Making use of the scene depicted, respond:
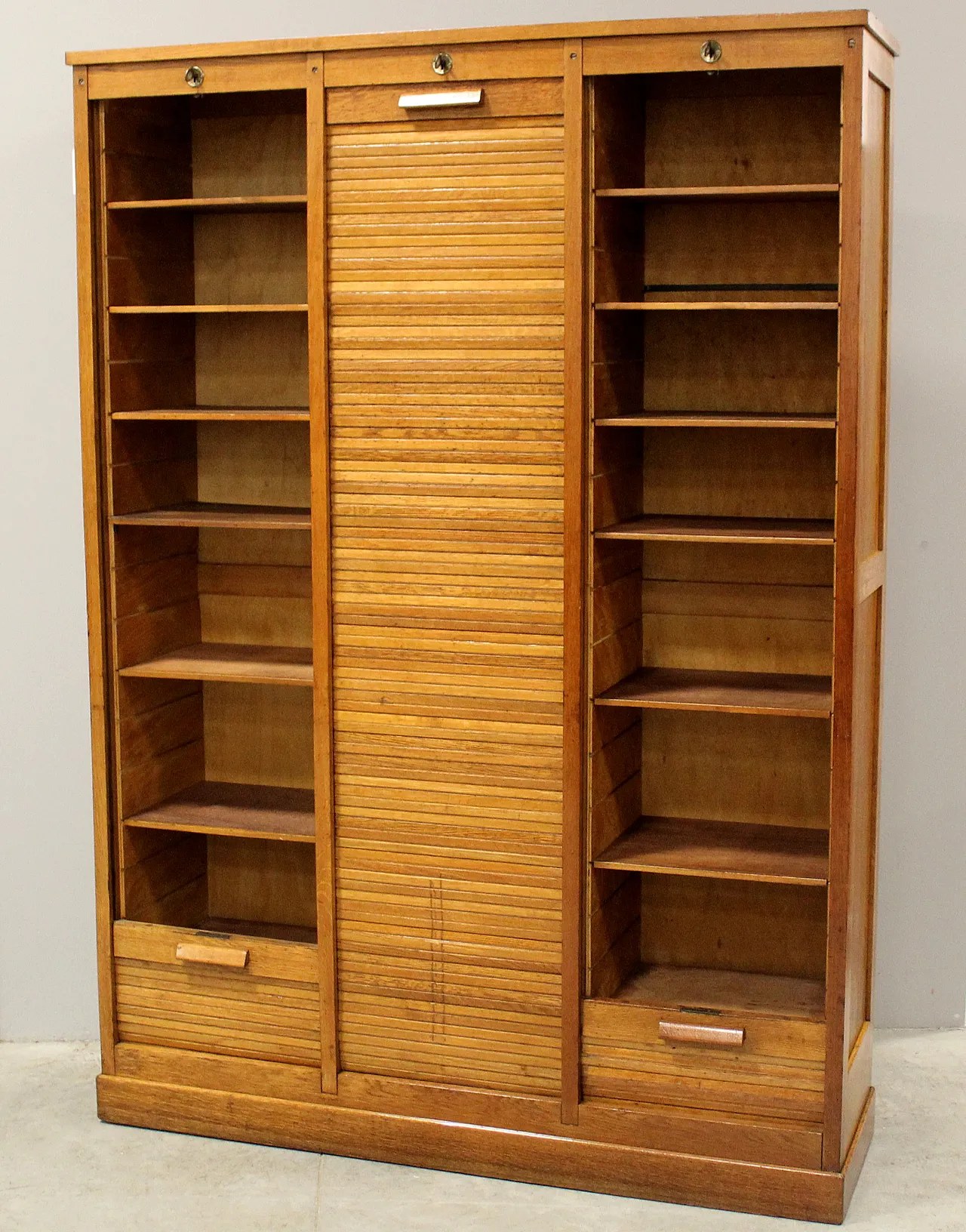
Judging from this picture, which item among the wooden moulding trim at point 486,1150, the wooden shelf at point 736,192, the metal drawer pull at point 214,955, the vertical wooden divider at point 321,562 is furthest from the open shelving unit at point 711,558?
the metal drawer pull at point 214,955

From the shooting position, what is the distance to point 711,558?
13.8 feet

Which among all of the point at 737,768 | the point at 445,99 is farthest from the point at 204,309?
the point at 737,768

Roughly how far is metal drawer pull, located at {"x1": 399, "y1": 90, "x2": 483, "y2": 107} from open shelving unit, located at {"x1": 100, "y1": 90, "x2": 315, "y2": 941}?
48 cm

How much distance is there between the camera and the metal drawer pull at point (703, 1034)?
378 cm

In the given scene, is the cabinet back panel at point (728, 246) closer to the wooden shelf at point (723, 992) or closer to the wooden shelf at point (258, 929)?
the wooden shelf at point (723, 992)

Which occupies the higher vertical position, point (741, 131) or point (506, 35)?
point (506, 35)

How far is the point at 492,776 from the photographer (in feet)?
12.8

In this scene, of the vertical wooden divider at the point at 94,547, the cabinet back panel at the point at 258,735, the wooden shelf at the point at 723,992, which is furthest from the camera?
the cabinet back panel at the point at 258,735

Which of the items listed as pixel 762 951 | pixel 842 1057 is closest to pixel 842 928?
pixel 842 1057

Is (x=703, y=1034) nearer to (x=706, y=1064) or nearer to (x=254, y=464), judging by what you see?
(x=706, y=1064)

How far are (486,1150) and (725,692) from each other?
1.29 meters

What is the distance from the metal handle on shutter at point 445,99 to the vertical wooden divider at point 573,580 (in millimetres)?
214

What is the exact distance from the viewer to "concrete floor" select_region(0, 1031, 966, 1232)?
12.3 ft

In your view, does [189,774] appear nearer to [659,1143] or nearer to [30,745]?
[30,745]
